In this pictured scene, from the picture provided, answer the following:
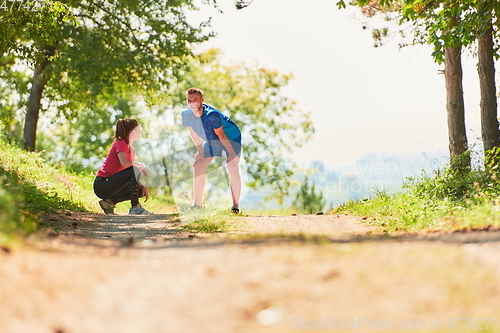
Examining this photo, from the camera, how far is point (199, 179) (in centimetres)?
942

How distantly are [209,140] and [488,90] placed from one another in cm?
604

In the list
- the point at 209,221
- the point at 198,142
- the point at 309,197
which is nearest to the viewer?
the point at 209,221

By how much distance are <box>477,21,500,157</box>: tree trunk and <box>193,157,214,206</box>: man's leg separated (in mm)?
5870

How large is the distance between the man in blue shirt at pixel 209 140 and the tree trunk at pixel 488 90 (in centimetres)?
537

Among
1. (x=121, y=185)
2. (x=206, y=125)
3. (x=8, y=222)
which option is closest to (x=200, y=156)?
(x=206, y=125)

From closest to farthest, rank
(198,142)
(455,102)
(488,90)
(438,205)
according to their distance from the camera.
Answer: (438,205) < (198,142) < (488,90) < (455,102)

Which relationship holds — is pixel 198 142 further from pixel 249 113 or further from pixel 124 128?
pixel 249 113

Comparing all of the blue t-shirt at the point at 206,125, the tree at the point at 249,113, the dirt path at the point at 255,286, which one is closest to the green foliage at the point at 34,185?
the blue t-shirt at the point at 206,125

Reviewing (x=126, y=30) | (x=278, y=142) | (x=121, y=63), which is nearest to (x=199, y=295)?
(x=121, y=63)

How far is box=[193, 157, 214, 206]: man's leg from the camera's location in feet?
30.8

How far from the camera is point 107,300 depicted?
3.21 m

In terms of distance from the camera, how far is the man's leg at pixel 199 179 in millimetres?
9391

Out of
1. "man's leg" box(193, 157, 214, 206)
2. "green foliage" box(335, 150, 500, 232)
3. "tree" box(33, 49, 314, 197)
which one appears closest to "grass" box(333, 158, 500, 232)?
"green foliage" box(335, 150, 500, 232)

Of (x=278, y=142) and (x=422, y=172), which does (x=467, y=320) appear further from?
(x=278, y=142)
